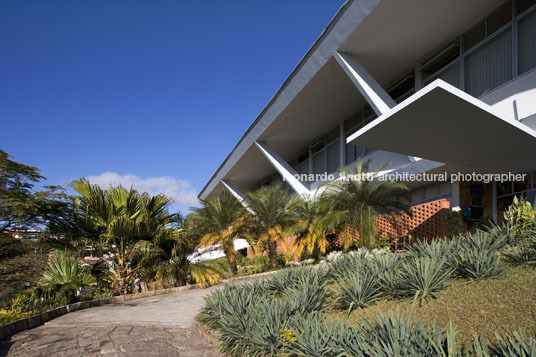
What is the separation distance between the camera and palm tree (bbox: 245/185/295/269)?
16859mm

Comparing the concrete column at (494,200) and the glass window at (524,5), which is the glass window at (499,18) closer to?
the glass window at (524,5)

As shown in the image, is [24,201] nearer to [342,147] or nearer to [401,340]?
[401,340]

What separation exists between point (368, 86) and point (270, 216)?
7.02 metres

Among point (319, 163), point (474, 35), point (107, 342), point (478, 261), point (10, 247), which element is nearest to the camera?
point (478, 261)

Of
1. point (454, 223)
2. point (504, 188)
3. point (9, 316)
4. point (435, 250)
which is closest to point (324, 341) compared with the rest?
point (435, 250)

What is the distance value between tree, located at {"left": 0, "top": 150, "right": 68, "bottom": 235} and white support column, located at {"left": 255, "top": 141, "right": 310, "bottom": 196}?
1257cm

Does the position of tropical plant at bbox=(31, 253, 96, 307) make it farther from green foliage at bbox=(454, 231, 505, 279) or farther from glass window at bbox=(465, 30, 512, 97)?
glass window at bbox=(465, 30, 512, 97)

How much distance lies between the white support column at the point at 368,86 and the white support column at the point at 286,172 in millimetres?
8118

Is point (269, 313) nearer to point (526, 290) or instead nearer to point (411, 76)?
point (526, 290)

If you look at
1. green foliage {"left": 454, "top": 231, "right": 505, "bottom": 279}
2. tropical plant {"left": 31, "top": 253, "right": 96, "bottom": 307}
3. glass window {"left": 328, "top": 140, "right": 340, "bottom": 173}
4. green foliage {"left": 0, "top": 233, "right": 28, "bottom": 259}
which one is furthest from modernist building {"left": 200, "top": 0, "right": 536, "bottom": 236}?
green foliage {"left": 0, "top": 233, "right": 28, "bottom": 259}

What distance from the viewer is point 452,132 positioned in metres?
7.95

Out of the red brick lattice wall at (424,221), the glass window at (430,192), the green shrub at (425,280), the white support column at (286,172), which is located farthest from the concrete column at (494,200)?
the green shrub at (425,280)

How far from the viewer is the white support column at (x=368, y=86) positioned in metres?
13.1

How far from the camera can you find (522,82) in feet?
33.6
